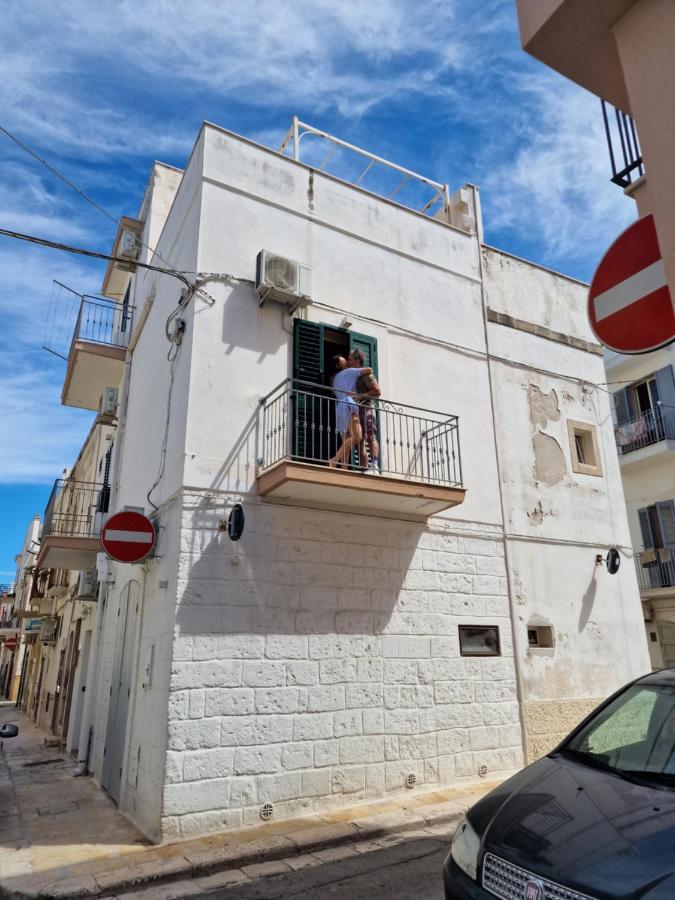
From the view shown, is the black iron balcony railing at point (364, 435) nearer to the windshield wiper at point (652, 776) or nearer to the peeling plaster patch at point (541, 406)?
the peeling plaster patch at point (541, 406)

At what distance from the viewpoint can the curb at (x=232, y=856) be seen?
481cm

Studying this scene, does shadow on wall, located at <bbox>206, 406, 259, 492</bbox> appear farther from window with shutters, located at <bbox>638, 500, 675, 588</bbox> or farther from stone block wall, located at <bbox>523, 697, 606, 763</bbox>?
window with shutters, located at <bbox>638, 500, 675, 588</bbox>

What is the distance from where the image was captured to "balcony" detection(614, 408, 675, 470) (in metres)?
17.5

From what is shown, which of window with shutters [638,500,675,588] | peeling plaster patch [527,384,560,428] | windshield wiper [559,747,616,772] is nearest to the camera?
windshield wiper [559,747,616,772]

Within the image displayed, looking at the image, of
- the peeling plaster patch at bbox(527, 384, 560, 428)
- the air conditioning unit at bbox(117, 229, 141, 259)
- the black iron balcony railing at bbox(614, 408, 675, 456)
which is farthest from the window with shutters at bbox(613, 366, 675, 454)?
the air conditioning unit at bbox(117, 229, 141, 259)

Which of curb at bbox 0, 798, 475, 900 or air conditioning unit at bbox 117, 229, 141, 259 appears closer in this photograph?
curb at bbox 0, 798, 475, 900

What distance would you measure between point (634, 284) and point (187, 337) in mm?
5636

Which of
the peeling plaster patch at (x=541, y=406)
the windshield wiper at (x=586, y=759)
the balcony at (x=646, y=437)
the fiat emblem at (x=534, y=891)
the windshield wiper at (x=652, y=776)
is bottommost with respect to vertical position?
the fiat emblem at (x=534, y=891)

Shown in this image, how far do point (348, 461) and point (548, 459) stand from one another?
13.2 feet

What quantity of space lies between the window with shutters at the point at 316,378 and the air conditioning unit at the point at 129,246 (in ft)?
18.0

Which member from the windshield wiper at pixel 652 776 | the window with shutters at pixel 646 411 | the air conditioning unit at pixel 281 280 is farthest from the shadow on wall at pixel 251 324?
the window with shutters at pixel 646 411

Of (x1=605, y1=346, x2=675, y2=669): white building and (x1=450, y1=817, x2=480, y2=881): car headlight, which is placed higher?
(x1=605, y1=346, x2=675, y2=669): white building

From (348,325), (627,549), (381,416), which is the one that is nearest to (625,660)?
(627,549)

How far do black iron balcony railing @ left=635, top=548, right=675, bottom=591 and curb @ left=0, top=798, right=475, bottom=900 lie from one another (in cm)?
1282
